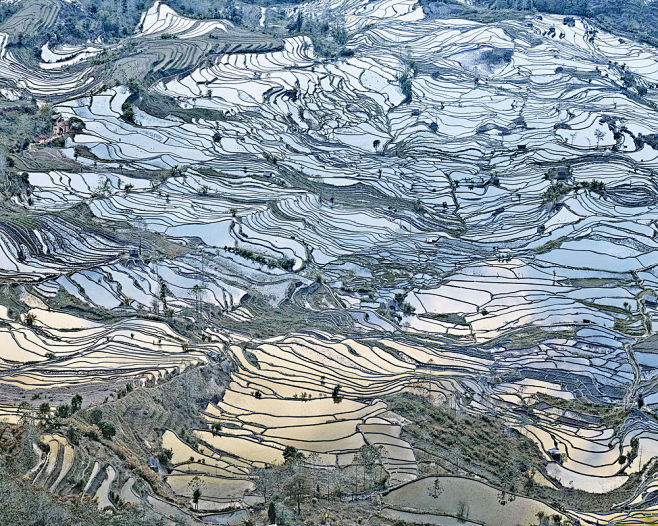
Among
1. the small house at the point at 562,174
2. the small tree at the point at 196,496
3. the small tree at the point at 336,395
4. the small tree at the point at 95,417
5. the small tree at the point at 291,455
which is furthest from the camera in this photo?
the small house at the point at 562,174

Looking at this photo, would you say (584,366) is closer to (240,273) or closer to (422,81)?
(240,273)

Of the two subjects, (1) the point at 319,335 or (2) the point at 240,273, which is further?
(2) the point at 240,273

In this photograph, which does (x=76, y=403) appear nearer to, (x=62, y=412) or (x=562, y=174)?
(x=62, y=412)

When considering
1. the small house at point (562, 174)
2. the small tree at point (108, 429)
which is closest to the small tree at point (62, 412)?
the small tree at point (108, 429)

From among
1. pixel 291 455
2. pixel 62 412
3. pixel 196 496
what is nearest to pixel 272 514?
pixel 196 496

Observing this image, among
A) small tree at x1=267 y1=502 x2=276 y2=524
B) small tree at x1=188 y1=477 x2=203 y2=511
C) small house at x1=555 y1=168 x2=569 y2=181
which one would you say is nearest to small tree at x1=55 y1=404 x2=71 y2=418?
small tree at x1=188 y1=477 x2=203 y2=511

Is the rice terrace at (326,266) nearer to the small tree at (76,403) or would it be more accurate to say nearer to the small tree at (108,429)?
the small tree at (76,403)

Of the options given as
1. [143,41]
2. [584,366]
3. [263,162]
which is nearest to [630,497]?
[584,366]

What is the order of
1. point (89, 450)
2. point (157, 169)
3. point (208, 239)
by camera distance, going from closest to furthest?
1. point (89, 450)
2. point (208, 239)
3. point (157, 169)
